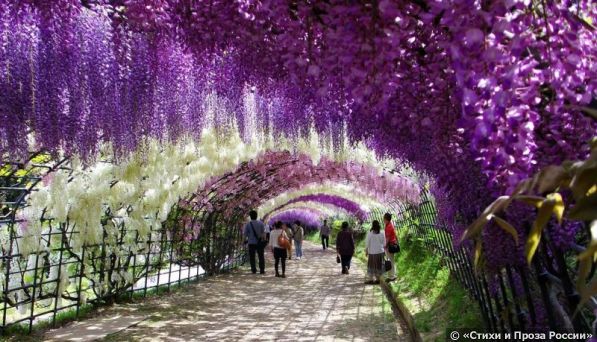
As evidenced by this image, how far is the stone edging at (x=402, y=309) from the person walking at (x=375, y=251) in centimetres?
25

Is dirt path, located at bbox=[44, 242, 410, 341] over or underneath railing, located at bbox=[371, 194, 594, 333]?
underneath

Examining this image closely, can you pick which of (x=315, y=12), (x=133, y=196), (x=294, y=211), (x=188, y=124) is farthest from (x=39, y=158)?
(x=294, y=211)

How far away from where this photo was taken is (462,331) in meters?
5.22

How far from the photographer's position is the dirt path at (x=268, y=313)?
698 centimetres

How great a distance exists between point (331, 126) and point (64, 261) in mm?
3919

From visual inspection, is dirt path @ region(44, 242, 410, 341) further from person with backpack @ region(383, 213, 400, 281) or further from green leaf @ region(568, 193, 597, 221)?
green leaf @ region(568, 193, 597, 221)

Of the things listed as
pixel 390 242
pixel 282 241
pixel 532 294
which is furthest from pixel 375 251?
pixel 532 294

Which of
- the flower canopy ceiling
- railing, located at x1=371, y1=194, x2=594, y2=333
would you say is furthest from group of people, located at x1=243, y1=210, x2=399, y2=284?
the flower canopy ceiling

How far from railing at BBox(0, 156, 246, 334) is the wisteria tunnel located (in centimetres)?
5

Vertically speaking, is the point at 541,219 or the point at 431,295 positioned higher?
the point at 541,219

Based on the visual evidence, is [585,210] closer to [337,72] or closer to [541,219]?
[541,219]

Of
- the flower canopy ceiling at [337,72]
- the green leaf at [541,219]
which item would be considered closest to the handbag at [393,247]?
the flower canopy ceiling at [337,72]

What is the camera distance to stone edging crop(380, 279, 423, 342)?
6.68 m

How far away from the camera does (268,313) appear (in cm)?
870
